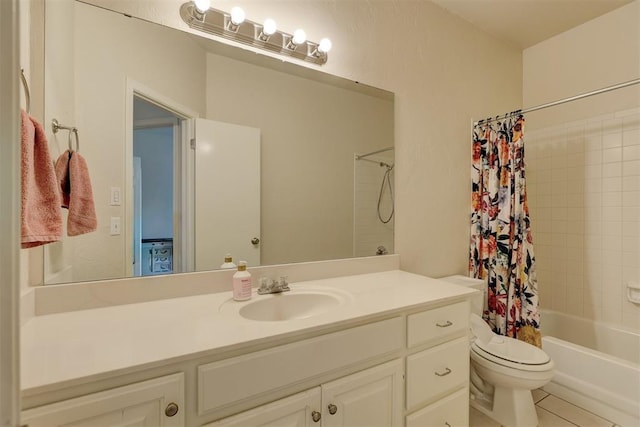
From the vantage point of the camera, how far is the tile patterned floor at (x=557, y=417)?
1.61m

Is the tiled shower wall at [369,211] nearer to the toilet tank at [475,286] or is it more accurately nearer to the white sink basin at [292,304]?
the white sink basin at [292,304]

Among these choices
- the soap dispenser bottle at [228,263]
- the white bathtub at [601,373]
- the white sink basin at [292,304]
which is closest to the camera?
the white sink basin at [292,304]

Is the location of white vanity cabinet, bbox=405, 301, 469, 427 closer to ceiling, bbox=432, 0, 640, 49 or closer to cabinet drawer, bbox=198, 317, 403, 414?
cabinet drawer, bbox=198, 317, 403, 414

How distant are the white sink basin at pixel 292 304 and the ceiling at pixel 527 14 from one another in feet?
6.86

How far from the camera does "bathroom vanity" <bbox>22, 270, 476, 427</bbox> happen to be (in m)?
0.69

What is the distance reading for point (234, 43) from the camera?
1.36m

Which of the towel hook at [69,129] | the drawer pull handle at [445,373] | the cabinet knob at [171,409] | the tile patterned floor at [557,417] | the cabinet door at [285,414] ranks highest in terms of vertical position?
the towel hook at [69,129]

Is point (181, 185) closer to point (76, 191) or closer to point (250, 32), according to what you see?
point (76, 191)

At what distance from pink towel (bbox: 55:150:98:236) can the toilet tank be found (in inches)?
77.0

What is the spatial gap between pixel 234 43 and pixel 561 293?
2969 millimetres

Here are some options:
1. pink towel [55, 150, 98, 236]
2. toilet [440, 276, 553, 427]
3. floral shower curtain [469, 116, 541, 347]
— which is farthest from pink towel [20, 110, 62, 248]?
floral shower curtain [469, 116, 541, 347]

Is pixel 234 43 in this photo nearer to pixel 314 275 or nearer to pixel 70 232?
pixel 70 232

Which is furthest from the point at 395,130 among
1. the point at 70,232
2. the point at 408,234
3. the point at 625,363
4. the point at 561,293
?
the point at 561,293

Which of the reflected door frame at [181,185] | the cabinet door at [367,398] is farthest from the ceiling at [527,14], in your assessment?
the cabinet door at [367,398]
